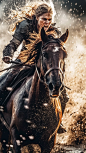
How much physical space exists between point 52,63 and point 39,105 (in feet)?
2.32

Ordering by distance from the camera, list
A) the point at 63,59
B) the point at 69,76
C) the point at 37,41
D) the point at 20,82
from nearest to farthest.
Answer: the point at 63,59
the point at 37,41
the point at 20,82
the point at 69,76

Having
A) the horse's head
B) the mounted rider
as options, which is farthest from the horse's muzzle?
the mounted rider

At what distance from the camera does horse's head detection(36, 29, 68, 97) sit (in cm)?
213

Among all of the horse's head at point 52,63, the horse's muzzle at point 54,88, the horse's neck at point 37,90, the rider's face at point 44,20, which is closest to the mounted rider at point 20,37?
the rider's face at point 44,20

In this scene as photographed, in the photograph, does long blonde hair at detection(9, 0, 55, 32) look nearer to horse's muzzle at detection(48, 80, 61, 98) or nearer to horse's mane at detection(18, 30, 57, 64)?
horse's mane at detection(18, 30, 57, 64)

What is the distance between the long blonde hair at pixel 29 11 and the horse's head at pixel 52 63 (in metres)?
1.43

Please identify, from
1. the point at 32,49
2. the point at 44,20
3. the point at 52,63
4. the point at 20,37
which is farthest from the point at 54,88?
the point at 44,20

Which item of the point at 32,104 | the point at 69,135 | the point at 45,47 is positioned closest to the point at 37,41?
the point at 45,47

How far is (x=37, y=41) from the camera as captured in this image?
111 inches

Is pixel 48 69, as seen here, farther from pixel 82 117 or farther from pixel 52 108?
pixel 82 117

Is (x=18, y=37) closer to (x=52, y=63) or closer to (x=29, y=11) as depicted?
(x=29, y=11)

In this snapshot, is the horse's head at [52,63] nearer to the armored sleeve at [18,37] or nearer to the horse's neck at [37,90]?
the horse's neck at [37,90]

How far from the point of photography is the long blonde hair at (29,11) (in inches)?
147

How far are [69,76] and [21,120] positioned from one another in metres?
5.19
